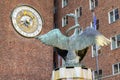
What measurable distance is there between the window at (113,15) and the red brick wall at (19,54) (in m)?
7.20

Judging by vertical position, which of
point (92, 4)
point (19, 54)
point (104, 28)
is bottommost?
point (19, 54)

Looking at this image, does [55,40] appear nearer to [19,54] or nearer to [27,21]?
[19,54]

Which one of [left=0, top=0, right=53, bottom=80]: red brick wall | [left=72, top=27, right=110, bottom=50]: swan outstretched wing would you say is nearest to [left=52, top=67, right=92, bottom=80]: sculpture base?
[left=72, top=27, right=110, bottom=50]: swan outstretched wing

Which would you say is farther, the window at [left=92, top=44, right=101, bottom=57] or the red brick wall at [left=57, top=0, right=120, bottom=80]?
the window at [left=92, top=44, right=101, bottom=57]

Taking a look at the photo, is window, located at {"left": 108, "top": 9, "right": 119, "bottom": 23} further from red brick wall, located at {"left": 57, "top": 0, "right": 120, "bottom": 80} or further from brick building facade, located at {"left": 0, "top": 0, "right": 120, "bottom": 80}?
red brick wall, located at {"left": 57, "top": 0, "right": 120, "bottom": 80}

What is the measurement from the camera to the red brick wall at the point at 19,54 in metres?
35.0

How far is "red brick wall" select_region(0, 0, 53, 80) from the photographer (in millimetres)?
35000

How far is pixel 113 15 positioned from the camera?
33906mm

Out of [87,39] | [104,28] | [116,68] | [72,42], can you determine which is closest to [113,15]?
[104,28]

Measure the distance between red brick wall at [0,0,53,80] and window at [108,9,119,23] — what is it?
7.20 m

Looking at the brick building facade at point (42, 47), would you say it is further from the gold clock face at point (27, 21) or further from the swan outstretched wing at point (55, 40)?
the swan outstretched wing at point (55, 40)

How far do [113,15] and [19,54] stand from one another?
923cm

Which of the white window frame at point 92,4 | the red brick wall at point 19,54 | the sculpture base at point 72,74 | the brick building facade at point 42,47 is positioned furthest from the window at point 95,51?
the sculpture base at point 72,74

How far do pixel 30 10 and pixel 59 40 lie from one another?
70.6 feet
